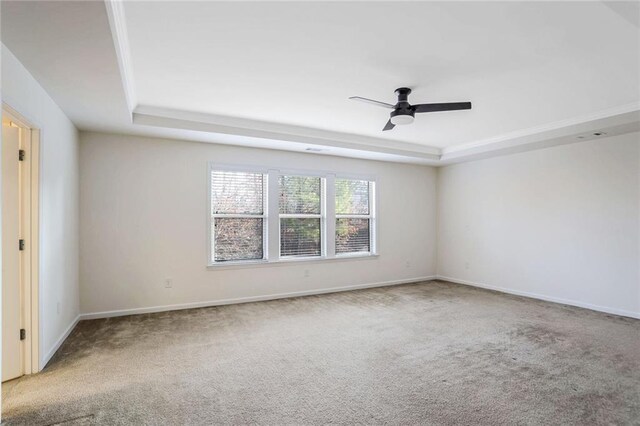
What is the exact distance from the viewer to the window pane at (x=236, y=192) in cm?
512

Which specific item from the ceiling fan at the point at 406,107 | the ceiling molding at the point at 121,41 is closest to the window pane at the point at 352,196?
the ceiling fan at the point at 406,107

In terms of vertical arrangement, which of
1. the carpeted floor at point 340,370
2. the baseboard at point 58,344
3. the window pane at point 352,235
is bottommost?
the carpeted floor at point 340,370

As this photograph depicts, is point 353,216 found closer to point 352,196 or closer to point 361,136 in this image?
point 352,196

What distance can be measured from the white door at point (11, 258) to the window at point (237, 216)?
2.42 metres

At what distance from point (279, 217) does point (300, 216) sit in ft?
1.32

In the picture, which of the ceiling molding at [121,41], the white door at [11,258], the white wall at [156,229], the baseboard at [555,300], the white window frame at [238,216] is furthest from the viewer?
the white window frame at [238,216]

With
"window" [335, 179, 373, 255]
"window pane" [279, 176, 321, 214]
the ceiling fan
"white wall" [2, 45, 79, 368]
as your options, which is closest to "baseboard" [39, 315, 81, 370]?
"white wall" [2, 45, 79, 368]

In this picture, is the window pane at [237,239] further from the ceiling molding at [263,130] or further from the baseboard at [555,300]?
the baseboard at [555,300]

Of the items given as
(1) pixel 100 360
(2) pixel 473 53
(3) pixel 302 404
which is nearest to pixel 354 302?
(3) pixel 302 404

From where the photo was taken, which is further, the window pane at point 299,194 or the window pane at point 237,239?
the window pane at point 299,194

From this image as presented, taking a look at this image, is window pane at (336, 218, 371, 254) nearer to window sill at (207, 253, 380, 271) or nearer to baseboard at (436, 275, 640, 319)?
window sill at (207, 253, 380, 271)

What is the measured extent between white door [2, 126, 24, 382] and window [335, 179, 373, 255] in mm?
4354

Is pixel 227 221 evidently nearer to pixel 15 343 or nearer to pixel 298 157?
pixel 298 157

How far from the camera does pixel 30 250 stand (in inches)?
111
